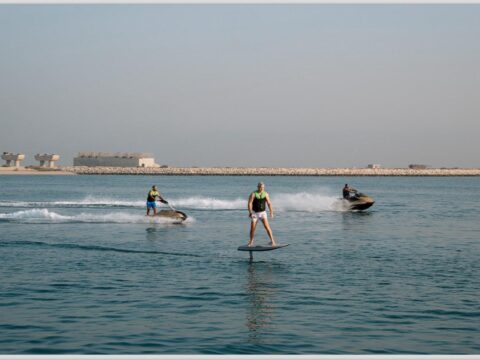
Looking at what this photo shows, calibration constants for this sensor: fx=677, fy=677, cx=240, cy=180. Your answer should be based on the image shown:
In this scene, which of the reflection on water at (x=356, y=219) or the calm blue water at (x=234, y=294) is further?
the reflection on water at (x=356, y=219)

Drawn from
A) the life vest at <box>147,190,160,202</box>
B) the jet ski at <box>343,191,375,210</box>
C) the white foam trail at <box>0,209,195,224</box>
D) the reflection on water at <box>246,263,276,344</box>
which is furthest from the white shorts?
the jet ski at <box>343,191,375,210</box>

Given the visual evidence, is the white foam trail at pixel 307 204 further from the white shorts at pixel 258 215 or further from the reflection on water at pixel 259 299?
the reflection on water at pixel 259 299

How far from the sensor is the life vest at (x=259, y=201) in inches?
799

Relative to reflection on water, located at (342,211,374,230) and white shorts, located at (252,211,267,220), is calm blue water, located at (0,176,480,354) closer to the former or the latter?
white shorts, located at (252,211,267,220)

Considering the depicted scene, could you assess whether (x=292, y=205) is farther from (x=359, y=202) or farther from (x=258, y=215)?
(x=258, y=215)

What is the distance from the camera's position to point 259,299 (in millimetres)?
15742

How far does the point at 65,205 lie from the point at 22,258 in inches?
1396

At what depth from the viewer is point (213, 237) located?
30.1 metres

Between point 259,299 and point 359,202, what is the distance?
33.7 metres

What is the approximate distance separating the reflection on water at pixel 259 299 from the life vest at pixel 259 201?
5.82 ft

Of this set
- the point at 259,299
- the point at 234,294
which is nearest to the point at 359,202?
the point at 234,294

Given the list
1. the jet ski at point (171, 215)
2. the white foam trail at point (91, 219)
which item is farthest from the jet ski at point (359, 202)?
the jet ski at point (171, 215)

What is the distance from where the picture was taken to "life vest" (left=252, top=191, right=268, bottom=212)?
20.3 m

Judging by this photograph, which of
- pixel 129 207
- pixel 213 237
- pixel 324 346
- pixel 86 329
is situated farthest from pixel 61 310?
pixel 129 207
